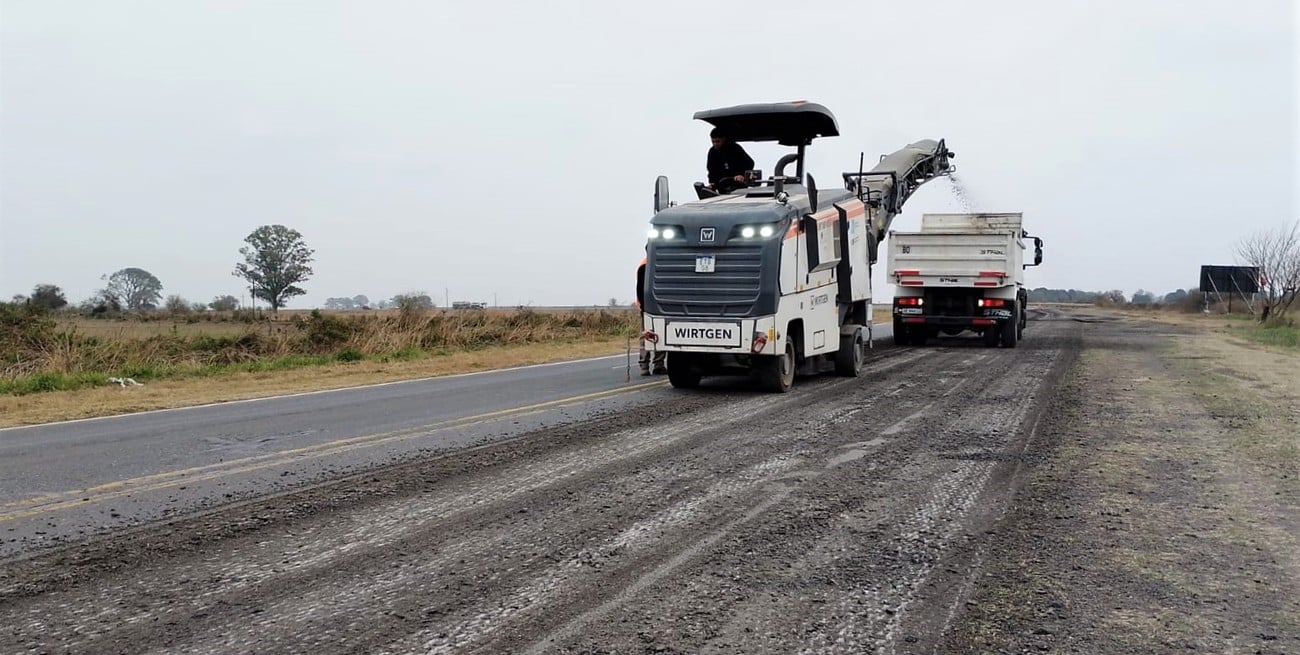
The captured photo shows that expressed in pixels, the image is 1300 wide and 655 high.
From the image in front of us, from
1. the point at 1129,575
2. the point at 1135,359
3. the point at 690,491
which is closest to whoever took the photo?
the point at 1129,575

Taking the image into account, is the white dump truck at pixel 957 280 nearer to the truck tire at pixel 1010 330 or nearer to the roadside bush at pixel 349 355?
the truck tire at pixel 1010 330

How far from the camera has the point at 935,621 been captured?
12.4ft

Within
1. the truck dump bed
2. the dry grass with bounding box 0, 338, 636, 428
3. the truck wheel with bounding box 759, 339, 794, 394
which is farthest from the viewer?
the truck dump bed

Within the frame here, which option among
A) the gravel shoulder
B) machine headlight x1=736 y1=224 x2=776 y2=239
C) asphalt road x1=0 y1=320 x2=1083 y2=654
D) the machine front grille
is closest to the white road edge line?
the machine front grille

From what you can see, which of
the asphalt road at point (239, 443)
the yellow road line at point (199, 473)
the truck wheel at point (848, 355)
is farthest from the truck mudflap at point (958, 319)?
the yellow road line at point (199, 473)

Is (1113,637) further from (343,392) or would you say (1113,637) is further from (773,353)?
(343,392)

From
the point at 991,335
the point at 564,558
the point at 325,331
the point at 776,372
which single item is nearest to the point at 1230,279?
the point at 991,335

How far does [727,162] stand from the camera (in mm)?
13438

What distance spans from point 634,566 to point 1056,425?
19.3 ft

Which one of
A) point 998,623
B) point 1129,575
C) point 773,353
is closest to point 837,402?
point 773,353

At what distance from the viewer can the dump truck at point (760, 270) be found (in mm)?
11203

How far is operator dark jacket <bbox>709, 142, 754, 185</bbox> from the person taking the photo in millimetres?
13430

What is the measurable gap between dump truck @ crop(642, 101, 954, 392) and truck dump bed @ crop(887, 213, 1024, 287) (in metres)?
6.87

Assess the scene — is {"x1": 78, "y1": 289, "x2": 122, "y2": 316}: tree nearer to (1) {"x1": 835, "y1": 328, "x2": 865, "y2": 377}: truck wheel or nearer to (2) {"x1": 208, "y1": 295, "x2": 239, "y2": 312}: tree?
(2) {"x1": 208, "y1": 295, "x2": 239, "y2": 312}: tree
